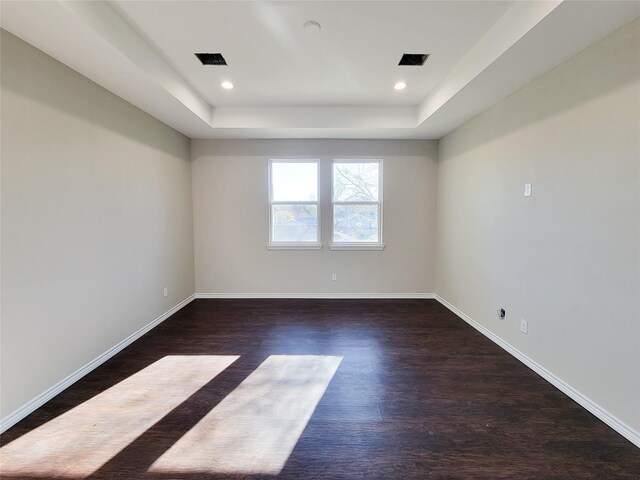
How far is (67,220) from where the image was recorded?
2.20 metres

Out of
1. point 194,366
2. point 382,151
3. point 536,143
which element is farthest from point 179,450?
point 382,151

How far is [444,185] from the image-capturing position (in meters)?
4.20

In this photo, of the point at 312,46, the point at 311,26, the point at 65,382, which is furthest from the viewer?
the point at 312,46

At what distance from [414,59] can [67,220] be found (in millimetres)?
3221

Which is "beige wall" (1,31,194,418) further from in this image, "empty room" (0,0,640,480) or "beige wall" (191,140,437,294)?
"beige wall" (191,140,437,294)

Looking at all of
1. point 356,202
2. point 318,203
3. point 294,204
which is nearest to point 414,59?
point 356,202

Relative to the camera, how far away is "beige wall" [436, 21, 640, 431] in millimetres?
1723

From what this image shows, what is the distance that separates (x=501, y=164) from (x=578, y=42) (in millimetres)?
1167

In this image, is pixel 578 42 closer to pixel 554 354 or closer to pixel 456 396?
pixel 554 354

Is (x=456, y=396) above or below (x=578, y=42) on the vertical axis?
below

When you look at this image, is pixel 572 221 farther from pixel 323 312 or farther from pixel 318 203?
pixel 318 203

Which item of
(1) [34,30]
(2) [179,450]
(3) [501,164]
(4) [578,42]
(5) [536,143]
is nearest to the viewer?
(2) [179,450]

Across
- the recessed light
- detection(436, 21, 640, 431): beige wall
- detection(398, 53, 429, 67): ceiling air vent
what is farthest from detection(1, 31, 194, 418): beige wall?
detection(436, 21, 640, 431): beige wall

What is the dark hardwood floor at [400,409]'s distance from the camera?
1.53 meters
